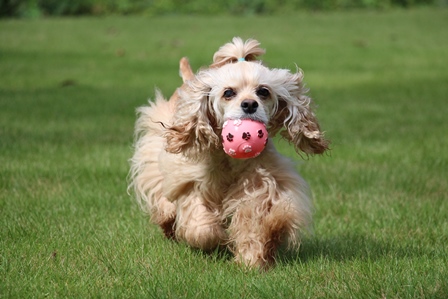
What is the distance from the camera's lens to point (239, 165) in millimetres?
4262

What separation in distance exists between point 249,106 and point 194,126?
1.32 feet

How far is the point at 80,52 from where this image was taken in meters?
15.5

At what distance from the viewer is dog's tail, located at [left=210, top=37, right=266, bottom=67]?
4.32m

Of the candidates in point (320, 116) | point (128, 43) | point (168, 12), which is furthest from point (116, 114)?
point (168, 12)

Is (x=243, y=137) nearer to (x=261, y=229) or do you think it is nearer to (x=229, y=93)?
(x=229, y=93)

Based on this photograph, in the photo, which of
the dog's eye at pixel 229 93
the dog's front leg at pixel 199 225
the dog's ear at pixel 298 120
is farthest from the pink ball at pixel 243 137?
the dog's front leg at pixel 199 225

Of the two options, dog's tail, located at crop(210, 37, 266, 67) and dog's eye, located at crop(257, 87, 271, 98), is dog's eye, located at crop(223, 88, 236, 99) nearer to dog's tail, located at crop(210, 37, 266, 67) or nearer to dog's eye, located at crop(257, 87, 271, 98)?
dog's eye, located at crop(257, 87, 271, 98)

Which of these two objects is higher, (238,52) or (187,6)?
(238,52)

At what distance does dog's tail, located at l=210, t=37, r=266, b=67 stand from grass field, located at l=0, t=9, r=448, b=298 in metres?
0.61

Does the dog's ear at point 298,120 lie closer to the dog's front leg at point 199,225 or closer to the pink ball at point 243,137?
the pink ball at point 243,137

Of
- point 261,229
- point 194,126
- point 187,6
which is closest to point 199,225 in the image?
point 261,229

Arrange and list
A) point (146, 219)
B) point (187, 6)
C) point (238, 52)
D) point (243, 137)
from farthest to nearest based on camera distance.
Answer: point (187, 6)
point (146, 219)
point (238, 52)
point (243, 137)

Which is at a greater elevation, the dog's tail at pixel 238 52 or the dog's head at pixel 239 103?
the dog's tail at pixel 238 52

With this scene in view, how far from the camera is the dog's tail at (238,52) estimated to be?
14.2 ft
